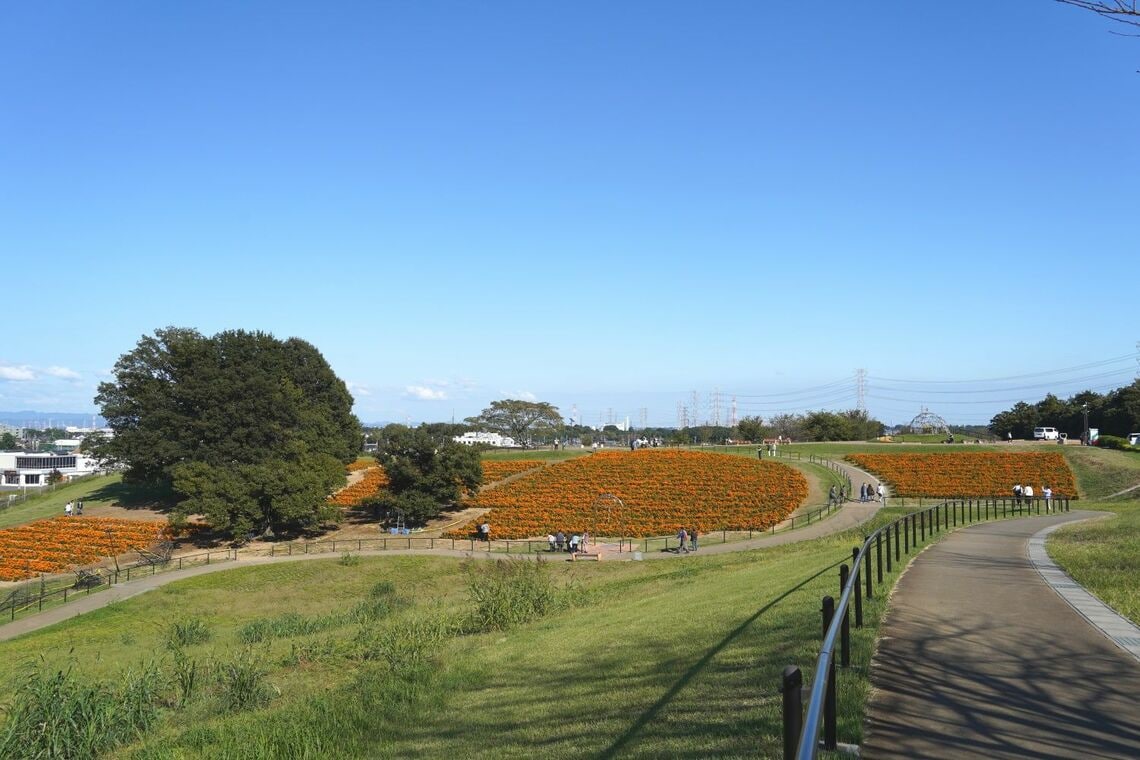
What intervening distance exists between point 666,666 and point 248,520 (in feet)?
137

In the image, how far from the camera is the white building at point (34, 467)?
11841 centimetres

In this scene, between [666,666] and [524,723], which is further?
[666,666]

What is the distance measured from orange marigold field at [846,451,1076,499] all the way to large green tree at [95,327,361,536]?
119 ft

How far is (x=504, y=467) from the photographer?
64.1 metres

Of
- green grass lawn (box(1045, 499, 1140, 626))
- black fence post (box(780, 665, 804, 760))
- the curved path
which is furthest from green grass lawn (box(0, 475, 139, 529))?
black fence post (box(780, 665, 804, 760))

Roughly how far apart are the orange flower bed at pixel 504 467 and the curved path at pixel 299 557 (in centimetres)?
2310

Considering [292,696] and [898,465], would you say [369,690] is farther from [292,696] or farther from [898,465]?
[898,465]

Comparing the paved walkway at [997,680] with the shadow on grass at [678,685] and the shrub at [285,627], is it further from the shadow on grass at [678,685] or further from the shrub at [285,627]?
the shrub at [285,627]

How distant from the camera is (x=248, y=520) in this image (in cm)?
4522

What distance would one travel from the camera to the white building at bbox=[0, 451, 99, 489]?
11841 cm

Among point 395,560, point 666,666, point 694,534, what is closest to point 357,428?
point 395,560

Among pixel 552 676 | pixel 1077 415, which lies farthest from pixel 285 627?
pixel 1077 415

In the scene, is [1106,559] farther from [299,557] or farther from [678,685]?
[299,557]

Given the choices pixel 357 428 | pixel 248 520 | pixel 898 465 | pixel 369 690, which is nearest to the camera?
pixel 369 690
